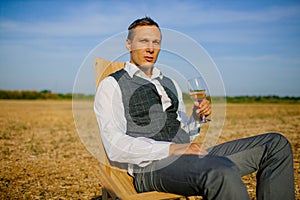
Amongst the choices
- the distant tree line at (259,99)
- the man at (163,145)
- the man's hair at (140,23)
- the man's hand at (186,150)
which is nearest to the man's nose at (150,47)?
the man at (163,145)

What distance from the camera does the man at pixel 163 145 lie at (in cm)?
202

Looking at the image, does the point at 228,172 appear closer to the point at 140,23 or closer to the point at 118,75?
the point at 118,75

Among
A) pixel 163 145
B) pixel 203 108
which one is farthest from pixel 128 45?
pixel 163 145

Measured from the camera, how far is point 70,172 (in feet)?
17.6

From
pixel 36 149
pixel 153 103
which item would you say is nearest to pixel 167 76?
pixel 153 103

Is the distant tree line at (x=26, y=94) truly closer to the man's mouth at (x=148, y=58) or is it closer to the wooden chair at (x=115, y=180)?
the wooden chair at (x=115, y=180)

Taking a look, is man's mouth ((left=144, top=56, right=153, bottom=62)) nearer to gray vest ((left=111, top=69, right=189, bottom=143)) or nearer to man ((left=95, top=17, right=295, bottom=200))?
man ((left=95, top=17, right=295, bottom=200))

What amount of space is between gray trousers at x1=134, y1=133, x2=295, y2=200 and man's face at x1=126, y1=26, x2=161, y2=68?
35.1 inches

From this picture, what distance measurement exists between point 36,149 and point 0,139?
182cm

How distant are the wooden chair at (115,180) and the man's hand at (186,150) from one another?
31 centimetres

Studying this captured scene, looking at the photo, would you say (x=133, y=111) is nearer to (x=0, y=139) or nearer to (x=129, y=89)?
(x=129, y=89)

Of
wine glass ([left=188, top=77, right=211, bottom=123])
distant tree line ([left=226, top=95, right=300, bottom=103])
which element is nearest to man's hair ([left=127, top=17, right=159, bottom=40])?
wine glass ([left=188, top=77, right=211, bottom=123])

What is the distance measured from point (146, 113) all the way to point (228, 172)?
86cm

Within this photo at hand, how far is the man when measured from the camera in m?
2.02
